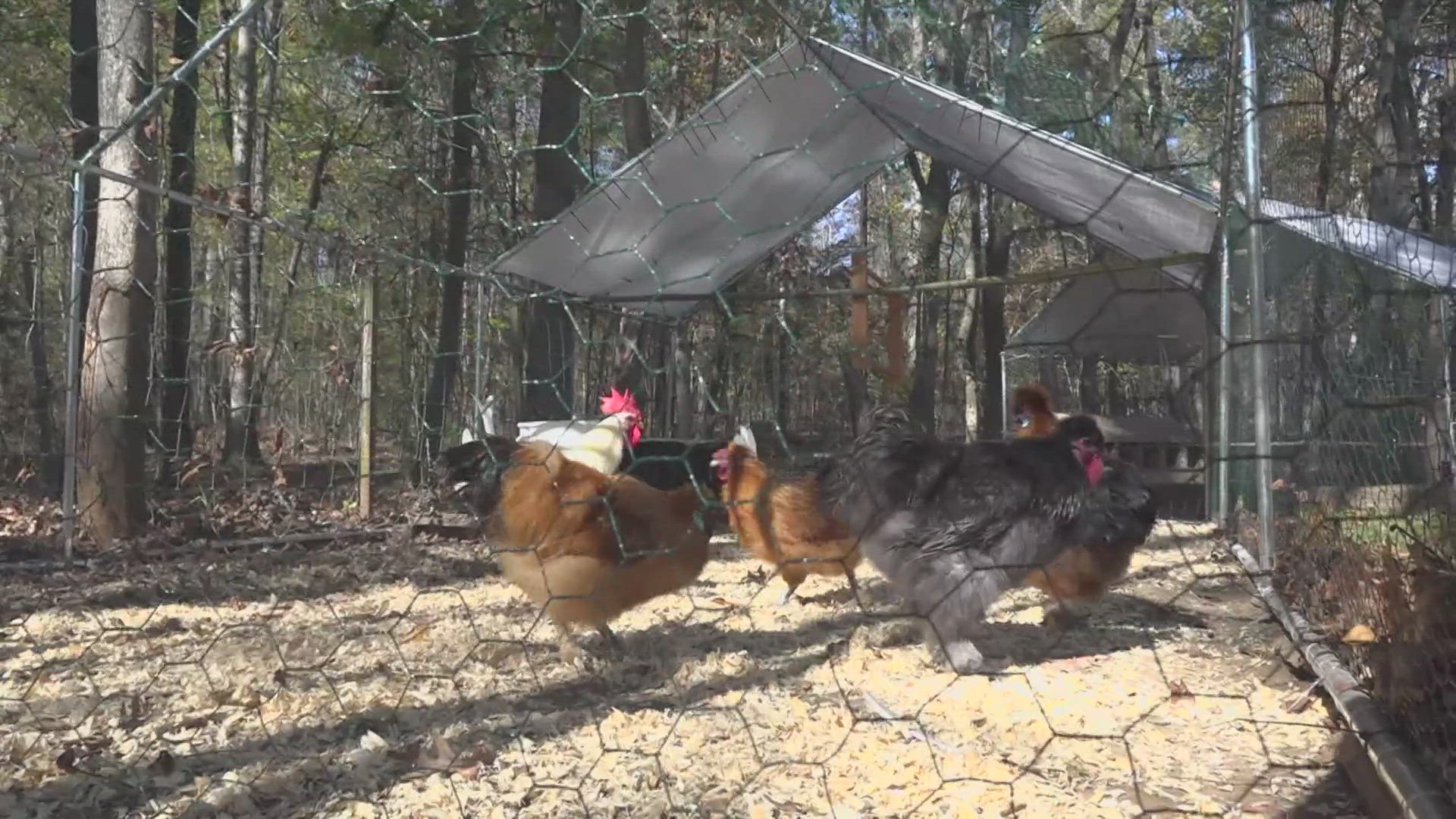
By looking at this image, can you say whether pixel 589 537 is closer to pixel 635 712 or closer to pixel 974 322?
pixel 635 712

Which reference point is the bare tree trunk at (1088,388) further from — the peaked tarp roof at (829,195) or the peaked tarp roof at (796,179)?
the peaked tarp roof at (796,179)

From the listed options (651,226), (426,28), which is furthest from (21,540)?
(651,226)

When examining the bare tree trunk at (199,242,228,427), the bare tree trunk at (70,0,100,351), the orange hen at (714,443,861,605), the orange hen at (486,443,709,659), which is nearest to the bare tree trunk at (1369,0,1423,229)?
the orange hen at (714,443,861,605)

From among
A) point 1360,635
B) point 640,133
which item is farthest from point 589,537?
point 1360,635

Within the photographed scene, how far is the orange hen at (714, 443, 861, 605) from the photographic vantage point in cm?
236

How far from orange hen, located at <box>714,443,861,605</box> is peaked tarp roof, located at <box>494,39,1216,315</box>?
19.5 inches

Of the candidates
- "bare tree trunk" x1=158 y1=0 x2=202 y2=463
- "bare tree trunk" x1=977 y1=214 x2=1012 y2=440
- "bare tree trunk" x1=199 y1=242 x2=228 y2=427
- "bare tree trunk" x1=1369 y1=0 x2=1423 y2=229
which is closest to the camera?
"bare tree trunk" x1=1369 y1=0 x2=1423 y2=229

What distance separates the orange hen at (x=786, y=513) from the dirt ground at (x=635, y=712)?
0.18 metres

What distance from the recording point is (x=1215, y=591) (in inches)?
101

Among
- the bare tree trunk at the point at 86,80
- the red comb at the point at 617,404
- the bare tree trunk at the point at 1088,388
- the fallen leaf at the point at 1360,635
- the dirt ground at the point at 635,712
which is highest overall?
the bare tree trunk at the point at 86,80

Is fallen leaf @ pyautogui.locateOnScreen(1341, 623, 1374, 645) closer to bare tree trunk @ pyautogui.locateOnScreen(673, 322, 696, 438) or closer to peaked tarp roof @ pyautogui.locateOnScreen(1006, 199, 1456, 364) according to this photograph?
peaked tarp roof @ pyautogui.locateOnScreen(1006, 199, 1456, 364)

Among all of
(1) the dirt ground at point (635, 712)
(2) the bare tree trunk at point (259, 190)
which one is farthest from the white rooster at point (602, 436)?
(2) the bare tree trunk at point (259, 190)

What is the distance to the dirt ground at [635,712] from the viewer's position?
1.39m

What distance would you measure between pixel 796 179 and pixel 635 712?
5.17 feet
